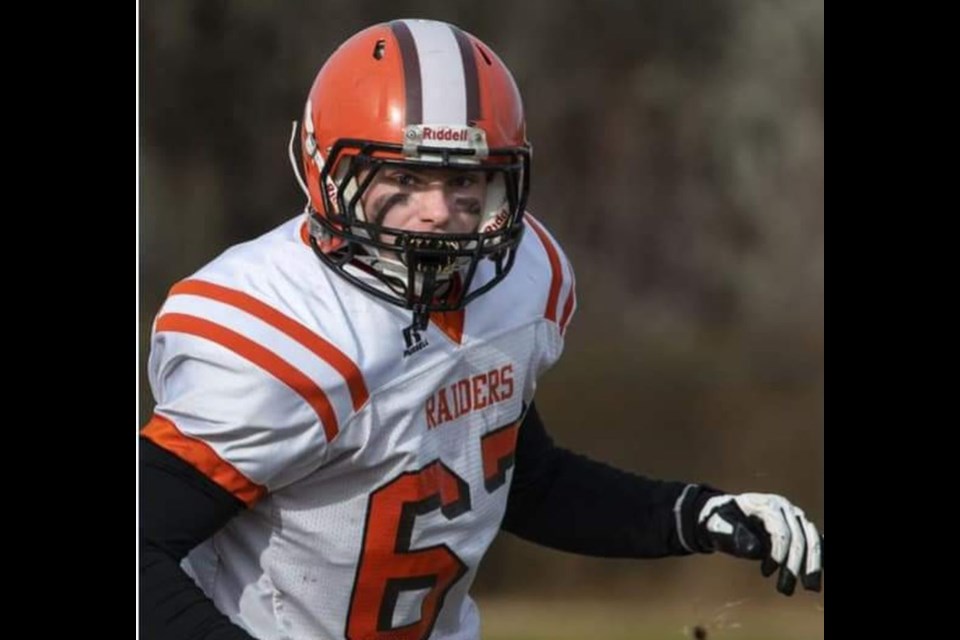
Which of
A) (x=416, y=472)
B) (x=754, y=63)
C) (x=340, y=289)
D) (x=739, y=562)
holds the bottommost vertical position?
(x=739, y=562)

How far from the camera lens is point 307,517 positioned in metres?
2.10

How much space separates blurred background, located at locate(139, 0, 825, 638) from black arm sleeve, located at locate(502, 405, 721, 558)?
232 cm

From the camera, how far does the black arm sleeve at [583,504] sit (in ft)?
8.34

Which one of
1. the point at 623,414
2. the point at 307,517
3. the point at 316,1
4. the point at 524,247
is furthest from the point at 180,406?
the point at 623,414

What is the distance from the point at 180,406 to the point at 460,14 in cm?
289

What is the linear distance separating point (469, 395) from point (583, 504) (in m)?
0.47

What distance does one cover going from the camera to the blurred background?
4914mm

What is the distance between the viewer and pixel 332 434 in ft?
6.59

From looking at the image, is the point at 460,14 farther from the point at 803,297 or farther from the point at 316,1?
the point at 803,297

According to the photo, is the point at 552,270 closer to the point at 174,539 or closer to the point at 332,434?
the point at 332,434

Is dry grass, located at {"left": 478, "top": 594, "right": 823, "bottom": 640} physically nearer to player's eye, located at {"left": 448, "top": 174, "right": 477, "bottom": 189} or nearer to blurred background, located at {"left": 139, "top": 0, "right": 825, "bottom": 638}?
blurred background, located at {"left": 139, "top": 0, "right": 825, "bottom": 638}

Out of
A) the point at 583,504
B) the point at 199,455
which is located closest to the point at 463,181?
the point at 199,455

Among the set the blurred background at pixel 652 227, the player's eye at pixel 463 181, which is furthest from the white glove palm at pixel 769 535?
the blurred background at pixel 652 227

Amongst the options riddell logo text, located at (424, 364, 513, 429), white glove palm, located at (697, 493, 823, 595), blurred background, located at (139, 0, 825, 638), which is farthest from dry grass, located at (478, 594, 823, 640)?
riddell logo text, located at (424, 364, 513, 429)
